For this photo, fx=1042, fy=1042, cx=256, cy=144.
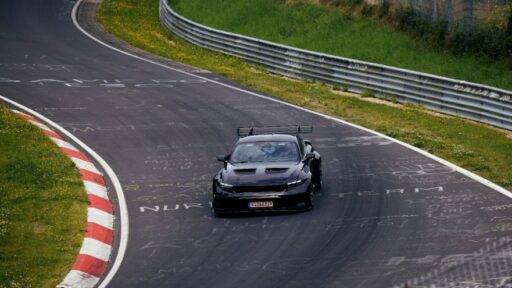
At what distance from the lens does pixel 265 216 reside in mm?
19672

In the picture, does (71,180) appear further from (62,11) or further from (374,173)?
(62,11)

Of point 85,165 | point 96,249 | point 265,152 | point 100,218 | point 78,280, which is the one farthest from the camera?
point 85,165

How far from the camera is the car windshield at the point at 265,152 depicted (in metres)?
20.9

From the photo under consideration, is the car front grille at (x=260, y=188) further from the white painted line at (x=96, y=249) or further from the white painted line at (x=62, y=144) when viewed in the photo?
the white painted line at (x=62, y=144)

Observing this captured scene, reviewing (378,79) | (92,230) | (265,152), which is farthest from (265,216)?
(378,79)

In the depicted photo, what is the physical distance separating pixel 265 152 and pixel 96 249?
4.47 m

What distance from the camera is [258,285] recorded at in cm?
1547

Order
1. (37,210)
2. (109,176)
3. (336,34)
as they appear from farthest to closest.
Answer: (336,34)
(109,176)
(37,210)

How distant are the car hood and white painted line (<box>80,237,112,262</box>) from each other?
2817mm

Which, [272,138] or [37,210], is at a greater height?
[272,138]

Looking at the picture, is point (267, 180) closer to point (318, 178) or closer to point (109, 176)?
point (318, 178)

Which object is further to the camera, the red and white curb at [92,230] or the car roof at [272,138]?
the car roof at [272,138]

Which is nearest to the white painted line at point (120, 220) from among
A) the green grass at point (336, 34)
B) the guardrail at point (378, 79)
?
the guardrail at point (378, 79)

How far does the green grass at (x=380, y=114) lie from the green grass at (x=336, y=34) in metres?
3.40
